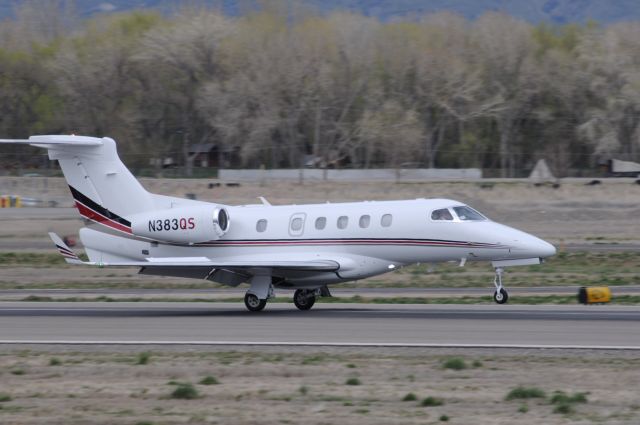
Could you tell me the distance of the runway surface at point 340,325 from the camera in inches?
732

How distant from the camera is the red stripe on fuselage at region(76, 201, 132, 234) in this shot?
26438 mm

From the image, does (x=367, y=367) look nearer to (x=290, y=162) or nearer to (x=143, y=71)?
(x=290, y=162)

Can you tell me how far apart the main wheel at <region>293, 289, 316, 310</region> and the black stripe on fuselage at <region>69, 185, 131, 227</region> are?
15.5 ft

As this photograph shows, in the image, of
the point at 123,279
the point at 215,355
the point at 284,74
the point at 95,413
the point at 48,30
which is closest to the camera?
the point at 95,413

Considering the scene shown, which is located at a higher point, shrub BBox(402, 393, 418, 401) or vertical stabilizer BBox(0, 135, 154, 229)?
vertical stabilizer BBox(0, 135, 154, 229)

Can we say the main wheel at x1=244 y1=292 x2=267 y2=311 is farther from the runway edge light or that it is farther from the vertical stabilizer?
the runway edge light

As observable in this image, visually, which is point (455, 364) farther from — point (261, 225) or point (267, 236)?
point (261, 225)

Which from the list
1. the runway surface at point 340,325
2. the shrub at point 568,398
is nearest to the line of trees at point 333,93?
the runway surface at point 340,325

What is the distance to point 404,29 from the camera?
101750 mm

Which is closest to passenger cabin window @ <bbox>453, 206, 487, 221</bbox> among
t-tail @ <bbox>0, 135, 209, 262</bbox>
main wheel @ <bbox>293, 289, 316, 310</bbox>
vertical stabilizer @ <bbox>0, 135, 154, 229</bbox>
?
main wheel @ <bbox>293, 289, 316, 310</bbox>

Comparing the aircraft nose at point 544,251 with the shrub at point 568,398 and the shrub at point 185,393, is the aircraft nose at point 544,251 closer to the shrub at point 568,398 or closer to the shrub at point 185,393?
the shrub at point 568,398

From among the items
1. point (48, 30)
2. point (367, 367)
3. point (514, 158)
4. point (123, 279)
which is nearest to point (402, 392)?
point (367, 367)

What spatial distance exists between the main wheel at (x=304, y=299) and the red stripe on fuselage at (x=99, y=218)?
4.59m

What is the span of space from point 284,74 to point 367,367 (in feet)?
263
